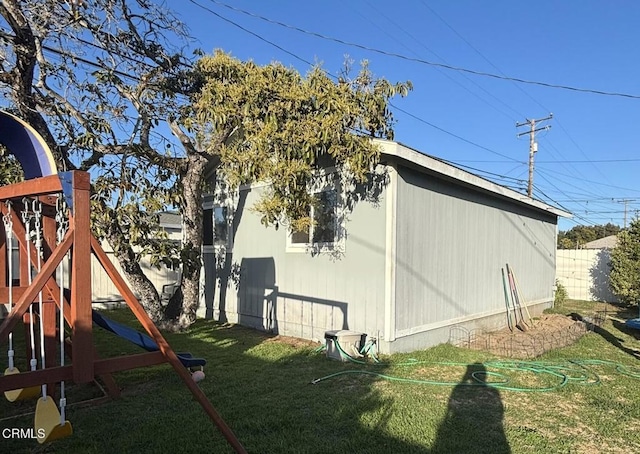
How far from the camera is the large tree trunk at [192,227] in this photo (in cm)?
832

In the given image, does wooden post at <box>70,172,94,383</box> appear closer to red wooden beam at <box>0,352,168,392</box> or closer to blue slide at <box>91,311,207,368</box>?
red wooden beam at <box>0,352,168,392</box>

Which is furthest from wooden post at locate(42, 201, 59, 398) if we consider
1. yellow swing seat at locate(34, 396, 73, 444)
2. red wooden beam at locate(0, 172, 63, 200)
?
yellow swing seat at locate(34, 396, 73, 444)

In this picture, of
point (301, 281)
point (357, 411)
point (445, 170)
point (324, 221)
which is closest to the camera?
point (357, 411)

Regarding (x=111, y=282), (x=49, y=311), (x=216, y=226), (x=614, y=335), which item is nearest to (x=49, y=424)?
(x=49, y=311)

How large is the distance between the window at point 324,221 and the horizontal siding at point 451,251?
1097 millimetres

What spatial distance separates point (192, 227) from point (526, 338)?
20.6 ft

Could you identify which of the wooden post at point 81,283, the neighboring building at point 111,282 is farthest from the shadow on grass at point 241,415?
the neighboring building at point 111,282

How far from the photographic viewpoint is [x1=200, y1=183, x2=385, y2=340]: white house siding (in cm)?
666

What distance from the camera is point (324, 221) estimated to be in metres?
7.34

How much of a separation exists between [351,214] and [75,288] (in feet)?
15.2

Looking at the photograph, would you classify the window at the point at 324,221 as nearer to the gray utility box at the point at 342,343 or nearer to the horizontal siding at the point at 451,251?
the horizontal siding at the point at 451,251

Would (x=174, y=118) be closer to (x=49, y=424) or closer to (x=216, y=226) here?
(x=216, y=226)

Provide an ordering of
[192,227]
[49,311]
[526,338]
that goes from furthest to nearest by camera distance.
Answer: [192,227]
[526,338]
[49,311]

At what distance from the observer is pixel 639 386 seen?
16.9 ft
